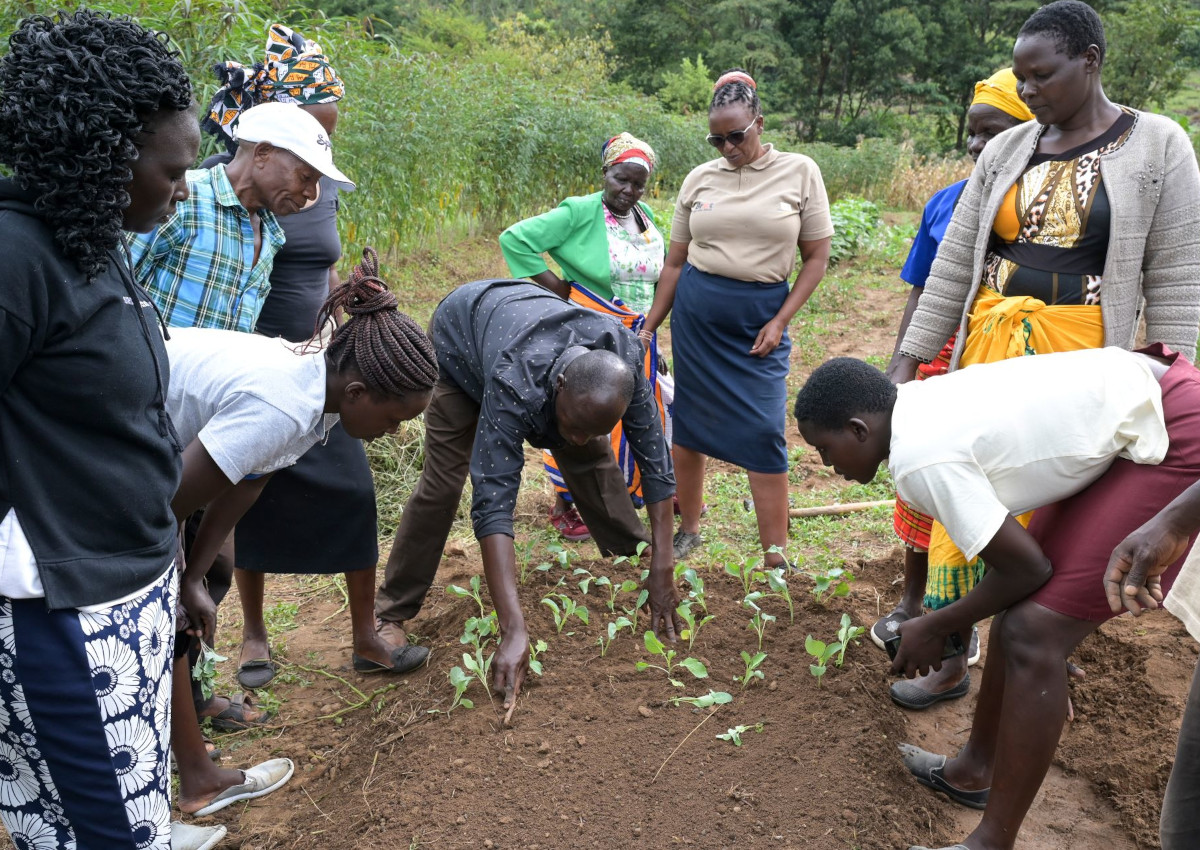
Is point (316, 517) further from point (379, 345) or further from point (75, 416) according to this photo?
point (75, 416)

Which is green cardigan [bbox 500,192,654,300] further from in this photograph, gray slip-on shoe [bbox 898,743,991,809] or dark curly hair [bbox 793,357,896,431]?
gray slip-on shoe [bbox 898,743,991,809]

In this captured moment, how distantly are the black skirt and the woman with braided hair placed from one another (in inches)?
19.6

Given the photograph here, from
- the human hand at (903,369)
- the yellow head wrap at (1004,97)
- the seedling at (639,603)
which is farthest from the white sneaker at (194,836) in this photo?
the yellow head wrap at (1004,97)

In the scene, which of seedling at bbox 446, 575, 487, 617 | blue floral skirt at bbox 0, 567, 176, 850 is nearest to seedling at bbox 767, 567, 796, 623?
seedling at bbox 446, 575, 487, 617

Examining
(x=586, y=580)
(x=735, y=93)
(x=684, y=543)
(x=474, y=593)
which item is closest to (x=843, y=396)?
(x=586, y=580)

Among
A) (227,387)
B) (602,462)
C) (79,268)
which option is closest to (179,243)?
(227,387)

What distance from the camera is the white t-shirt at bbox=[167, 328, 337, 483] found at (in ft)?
7.57

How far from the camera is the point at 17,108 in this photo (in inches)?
59.4

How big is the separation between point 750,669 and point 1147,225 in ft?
5.68

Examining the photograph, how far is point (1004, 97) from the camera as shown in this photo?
346 cm

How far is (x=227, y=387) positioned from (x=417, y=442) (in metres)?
2.94

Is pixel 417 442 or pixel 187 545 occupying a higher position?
pixel 187 545

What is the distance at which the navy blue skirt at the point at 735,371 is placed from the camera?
4.12m

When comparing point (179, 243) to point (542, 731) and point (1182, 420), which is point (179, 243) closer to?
point (542, 731)
